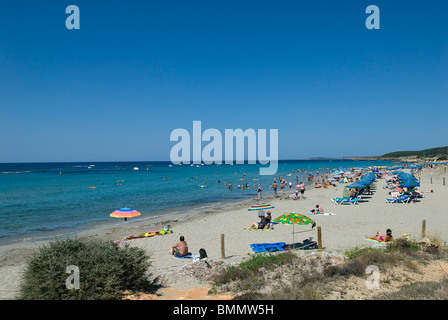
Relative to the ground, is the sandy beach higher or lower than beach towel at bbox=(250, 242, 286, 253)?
lower

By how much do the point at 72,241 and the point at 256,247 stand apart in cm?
684

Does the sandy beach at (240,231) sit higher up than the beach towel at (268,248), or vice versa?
the beach towel at (268,248)

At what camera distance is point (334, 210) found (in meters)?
21.7

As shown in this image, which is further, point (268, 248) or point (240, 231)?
point (240, 231)

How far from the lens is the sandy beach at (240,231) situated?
1166 centimetres

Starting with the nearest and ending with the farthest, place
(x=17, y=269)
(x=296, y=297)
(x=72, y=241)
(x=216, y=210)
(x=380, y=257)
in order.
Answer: (x=296, y=297)
(x=72, y=241)
(x=380, y=257)
(x=17, y=269)
(x=216, y=210)

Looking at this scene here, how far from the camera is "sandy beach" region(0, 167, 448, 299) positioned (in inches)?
459

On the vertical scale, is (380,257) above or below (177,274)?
above

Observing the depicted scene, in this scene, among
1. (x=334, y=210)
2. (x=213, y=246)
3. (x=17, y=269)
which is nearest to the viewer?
(x=17, y=269)

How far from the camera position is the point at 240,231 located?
53.9 feet

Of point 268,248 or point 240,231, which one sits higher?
point 268,248
